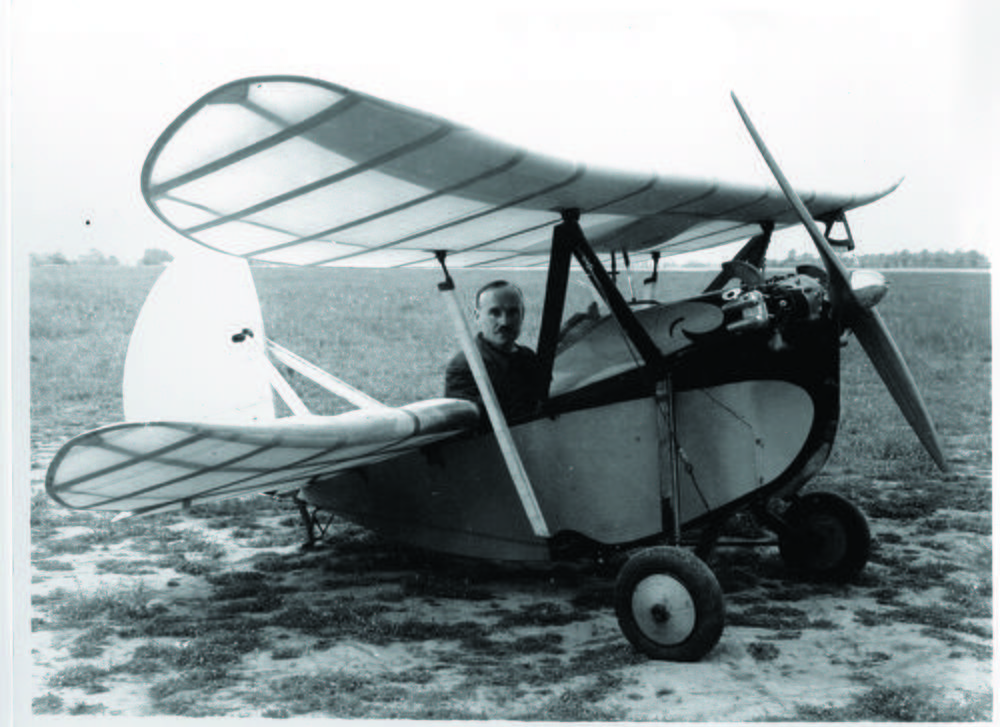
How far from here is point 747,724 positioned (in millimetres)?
3631

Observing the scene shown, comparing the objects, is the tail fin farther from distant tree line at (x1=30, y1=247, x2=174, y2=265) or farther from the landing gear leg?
the landing gear leg

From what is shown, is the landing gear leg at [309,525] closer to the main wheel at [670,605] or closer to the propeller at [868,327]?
the main wheel at [670,605]

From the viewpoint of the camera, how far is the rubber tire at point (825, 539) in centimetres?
500

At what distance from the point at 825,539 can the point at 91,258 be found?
3987 mm

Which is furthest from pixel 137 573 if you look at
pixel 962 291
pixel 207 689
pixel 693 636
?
pixel 962 291

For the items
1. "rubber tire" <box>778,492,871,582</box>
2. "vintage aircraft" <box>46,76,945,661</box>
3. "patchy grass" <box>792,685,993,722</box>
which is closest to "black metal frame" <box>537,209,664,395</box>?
"vintage aircraft" <box>46,76,945,661</box>

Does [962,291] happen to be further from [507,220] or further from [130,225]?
[130,225]

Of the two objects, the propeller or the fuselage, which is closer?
the propeller

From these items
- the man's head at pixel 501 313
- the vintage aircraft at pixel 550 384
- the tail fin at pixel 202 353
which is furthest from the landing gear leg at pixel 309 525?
the man's head at pixel 501 313

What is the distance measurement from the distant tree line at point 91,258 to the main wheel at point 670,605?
9.83 feet

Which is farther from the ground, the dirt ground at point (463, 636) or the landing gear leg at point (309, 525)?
the landing gear leg at point (309, 525)

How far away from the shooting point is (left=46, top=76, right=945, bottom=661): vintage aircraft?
330cm

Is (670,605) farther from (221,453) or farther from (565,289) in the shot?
(221,453)

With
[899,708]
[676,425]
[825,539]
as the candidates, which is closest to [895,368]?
[676,425]
